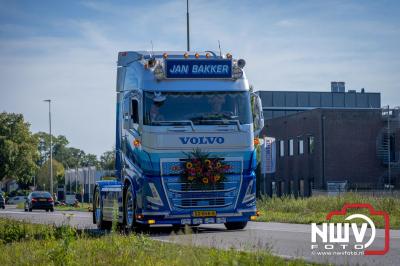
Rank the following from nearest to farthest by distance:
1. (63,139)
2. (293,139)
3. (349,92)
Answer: (293,139)
(349,92)
(63,139)

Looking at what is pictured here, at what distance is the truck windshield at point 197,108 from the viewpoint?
1894 centimetres

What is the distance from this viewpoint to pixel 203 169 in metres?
19.0

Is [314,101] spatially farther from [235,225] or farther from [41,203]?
[235,225]

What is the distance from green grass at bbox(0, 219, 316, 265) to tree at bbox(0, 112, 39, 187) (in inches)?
3398

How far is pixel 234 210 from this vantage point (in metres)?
19.4

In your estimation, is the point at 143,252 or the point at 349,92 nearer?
the point at 143,252

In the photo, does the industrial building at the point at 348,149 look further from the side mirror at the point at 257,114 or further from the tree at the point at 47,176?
the tree at the point at 47,176

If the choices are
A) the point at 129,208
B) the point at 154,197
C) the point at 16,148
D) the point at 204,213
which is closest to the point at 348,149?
the point at 129,208

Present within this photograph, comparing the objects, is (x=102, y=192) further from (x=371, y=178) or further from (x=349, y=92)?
(x=349, y=92)

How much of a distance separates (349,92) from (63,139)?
104185 millimetres

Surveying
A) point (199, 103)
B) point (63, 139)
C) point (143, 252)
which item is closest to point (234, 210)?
point (199, 103)

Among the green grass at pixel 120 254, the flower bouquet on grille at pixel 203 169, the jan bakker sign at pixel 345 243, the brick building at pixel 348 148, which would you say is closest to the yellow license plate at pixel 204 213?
the flower bouquet on grille at pixel 203 169

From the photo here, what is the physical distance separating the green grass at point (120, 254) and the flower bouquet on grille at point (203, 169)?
12.1ft

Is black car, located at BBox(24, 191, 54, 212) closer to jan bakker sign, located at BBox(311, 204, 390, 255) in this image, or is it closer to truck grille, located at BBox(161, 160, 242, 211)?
truck grille, located at BBox(161, 160, 242, 211)
